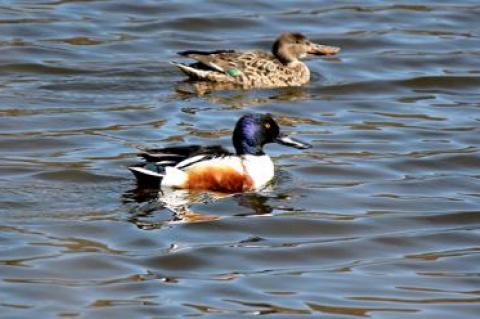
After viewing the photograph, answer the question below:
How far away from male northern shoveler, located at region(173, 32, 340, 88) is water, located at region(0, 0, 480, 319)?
26 centimetres

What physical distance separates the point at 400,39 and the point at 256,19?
186 cm

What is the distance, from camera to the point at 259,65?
1812 cm

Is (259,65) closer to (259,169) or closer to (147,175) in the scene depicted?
(259,169)

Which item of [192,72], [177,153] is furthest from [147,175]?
[192,72]

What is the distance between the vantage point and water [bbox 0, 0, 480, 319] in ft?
36.0

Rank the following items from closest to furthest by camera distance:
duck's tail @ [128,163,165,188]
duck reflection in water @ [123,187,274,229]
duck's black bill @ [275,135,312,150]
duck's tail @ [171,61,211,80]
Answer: duck reflection in water @ [123,187,274,229] < duck's tail @ [128,163,165,188] < duck's black bill @ [275,135,312,150] < duck's tail @ [171,61,211,80]

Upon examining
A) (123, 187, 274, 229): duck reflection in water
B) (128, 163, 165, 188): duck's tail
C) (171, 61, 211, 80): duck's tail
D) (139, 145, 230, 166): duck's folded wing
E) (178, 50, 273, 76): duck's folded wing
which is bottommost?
(123, 187, 274, 229): duck reflection in water

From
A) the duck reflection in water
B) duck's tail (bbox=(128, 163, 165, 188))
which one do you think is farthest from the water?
duck's tail (bbox=(128, 163, 165, 188))

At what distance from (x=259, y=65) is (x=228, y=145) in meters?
2.97

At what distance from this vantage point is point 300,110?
17000 millimetres

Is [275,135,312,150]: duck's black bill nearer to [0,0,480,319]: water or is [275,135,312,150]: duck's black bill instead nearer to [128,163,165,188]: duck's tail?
[0,0,480,319]: water

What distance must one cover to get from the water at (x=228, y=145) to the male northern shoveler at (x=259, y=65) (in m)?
0.26

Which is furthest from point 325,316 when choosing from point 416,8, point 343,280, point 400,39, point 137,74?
point 416,8

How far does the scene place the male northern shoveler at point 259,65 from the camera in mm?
17953
